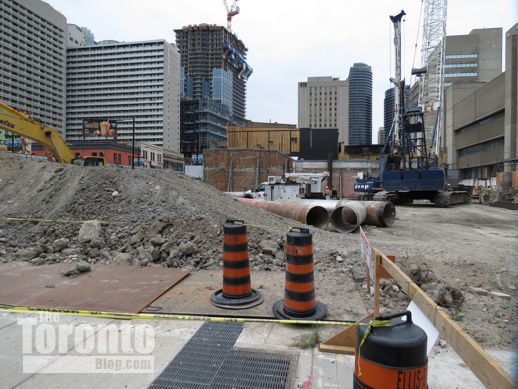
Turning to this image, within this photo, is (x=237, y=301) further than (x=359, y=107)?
No

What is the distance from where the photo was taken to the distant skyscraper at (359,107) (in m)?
180

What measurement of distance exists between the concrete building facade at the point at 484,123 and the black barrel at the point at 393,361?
45.6 metres

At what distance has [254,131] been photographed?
66312 mm

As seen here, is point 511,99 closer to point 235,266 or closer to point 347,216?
point 347,216

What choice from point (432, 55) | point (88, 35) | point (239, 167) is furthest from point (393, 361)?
point (88, 35)

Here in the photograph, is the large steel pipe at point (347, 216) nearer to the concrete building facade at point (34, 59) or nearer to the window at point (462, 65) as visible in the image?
the window at point (462, 65)

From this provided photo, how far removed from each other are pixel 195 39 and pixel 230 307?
205443 mm

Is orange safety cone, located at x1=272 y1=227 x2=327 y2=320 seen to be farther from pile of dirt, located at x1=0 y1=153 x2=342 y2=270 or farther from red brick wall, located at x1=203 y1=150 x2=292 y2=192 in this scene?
red brick wall, located at x1=203 y1=150 x2=292 y2=192

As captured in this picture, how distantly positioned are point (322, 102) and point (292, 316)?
543 ft

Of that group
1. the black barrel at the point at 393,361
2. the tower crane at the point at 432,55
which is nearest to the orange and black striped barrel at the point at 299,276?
the black barrel at the point at 393,361

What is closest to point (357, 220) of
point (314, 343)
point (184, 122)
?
point (314, 343)

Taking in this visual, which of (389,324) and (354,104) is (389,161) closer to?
(389,324)

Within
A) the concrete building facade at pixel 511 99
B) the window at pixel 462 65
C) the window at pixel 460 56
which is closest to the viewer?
the concrete building facade at pixel 511 99

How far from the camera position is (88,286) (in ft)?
19.4
